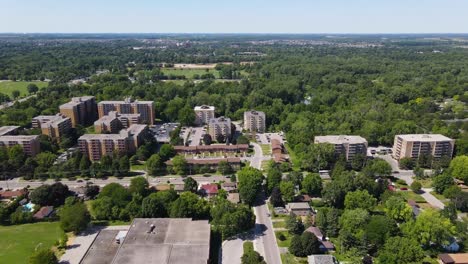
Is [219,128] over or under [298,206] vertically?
over

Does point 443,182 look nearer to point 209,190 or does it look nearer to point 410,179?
point 410,179

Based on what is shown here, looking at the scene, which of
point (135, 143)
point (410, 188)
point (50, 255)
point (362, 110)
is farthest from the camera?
point (362, 110)

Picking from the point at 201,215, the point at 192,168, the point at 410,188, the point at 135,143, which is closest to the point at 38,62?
the point at 135,143

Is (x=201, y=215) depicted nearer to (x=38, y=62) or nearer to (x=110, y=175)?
(x=110, y=175)

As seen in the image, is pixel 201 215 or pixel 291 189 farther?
pixel 291 189

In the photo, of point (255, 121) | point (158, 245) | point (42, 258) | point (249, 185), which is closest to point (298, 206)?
point (249, 185)

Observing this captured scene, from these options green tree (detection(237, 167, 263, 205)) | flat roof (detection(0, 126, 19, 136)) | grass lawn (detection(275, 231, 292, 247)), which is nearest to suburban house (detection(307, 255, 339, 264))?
grass lawn (detection(275, 231, 292, 247))
